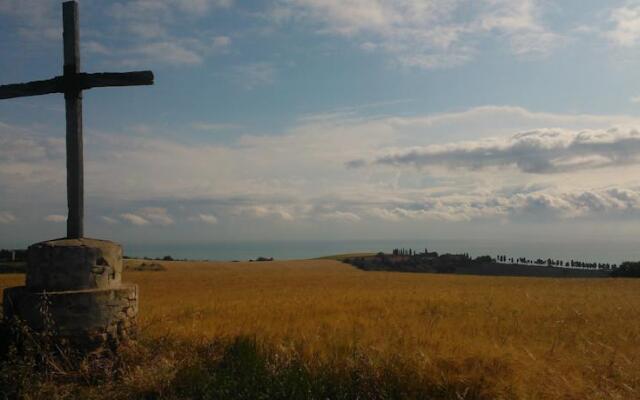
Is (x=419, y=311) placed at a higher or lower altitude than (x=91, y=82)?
lower

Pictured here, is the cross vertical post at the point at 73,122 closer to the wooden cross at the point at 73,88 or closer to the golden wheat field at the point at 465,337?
the wooden cross at the point at 73,88

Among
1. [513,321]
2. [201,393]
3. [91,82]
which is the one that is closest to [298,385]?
[201,393]

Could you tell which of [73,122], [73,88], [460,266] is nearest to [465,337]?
[73,122]

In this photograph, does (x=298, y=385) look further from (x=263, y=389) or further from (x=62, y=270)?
(x=62, y=270)

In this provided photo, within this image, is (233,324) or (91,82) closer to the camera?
(91,82)

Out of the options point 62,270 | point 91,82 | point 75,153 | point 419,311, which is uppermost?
point 91,82

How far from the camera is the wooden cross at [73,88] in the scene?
6.93 meters

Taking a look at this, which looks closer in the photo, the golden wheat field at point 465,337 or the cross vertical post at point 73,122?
the golden wheat field at point 465,337

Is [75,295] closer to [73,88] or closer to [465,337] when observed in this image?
[73,88]

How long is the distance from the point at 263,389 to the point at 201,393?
2.00 ft

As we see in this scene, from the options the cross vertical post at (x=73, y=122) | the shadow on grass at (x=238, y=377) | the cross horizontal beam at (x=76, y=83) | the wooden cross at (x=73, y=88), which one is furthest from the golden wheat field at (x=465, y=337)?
the cross horizontal beam at (x=76, y=83)

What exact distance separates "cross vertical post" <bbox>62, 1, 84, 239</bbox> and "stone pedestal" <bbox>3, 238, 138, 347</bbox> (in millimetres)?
402

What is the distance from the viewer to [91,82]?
23.2 feet

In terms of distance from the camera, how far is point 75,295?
20.2 feet
